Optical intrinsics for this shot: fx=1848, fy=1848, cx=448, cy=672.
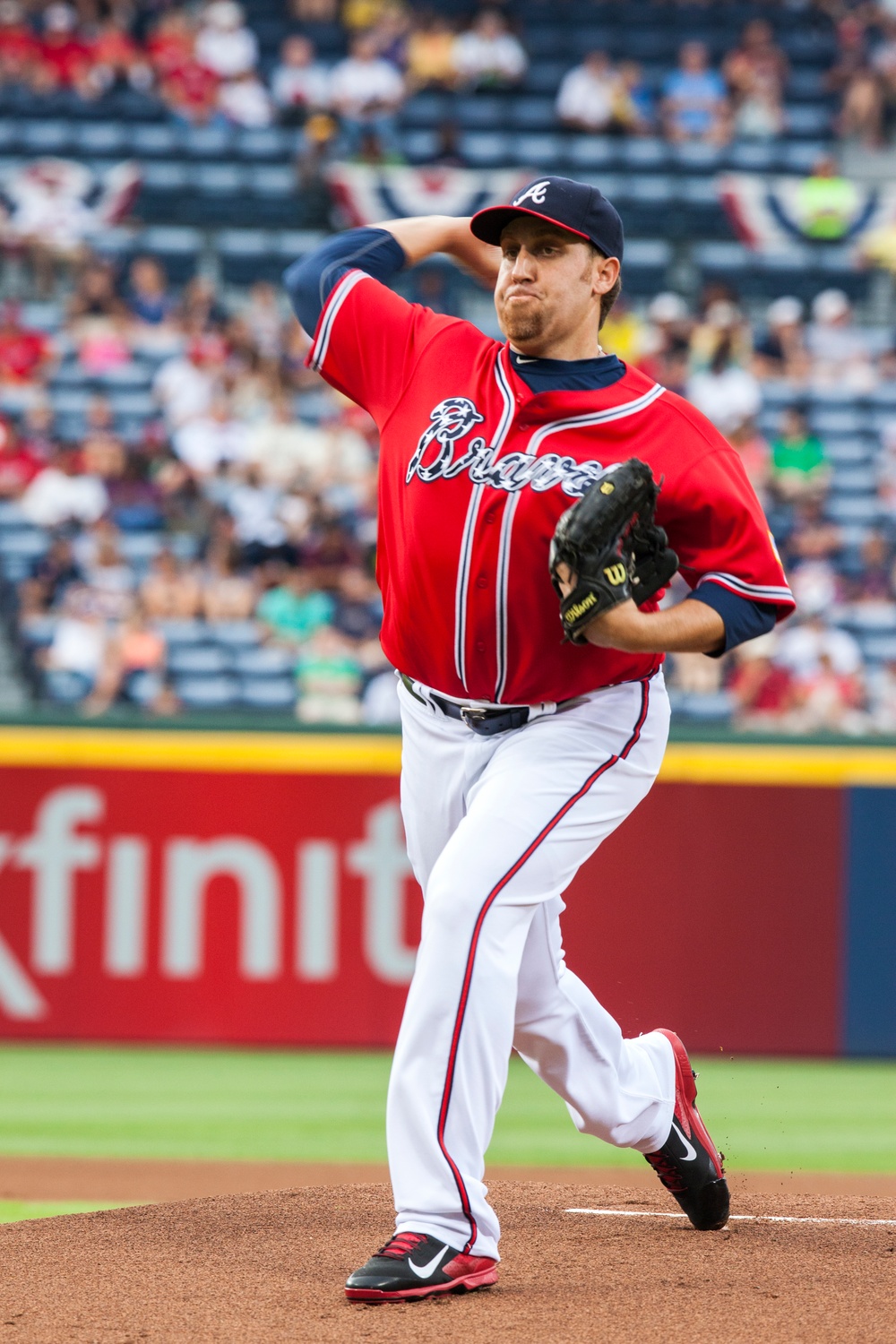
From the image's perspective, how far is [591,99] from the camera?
45.9 ft

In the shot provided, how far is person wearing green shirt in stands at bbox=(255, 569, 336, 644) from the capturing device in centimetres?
998

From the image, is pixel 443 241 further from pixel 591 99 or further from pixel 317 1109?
pixel 591 99

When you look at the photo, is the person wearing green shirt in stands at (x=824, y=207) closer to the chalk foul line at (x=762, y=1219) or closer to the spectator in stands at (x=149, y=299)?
the spectator in stands at (x=149, y=299)

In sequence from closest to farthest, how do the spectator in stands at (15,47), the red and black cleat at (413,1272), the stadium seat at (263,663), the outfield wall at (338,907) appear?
the red and black cleat at (413,1272)
the outfield wall at (338,907)
the stadium seat at (263,663)
the spectator in stands at (15,47)

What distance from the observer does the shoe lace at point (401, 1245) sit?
10.7ft

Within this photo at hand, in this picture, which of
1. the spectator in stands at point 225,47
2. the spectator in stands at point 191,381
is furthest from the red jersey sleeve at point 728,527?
the spectator in stands at point 225,47

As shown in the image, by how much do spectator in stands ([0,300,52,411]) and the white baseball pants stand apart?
8383mm

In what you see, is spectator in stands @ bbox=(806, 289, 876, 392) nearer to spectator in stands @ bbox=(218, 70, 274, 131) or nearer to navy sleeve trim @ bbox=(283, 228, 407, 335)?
spectator in stands @ bbox=(218, 70, 274, 131)

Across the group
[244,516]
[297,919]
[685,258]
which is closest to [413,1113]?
[297,919]

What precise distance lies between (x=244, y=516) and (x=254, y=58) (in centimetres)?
532

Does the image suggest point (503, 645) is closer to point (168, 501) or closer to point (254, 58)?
point (168, 501)

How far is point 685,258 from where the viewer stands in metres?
13.2

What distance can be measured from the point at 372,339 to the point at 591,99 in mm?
10949

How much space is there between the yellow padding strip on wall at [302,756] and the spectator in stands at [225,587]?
2.44m
